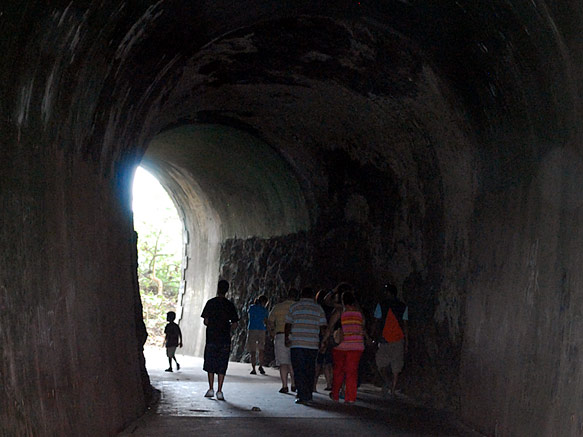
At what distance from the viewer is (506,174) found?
29.5 feet

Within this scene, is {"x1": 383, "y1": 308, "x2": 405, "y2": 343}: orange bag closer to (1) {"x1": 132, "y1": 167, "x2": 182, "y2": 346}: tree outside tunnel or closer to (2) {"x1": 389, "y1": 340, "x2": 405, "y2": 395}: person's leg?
(2) {"x1": 389, "y1": 340, "x2": 405, "y2": 395}: person's leg

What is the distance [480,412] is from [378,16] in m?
4.37

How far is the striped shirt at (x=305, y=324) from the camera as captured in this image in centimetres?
1153

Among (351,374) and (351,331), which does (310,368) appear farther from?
(351,331)

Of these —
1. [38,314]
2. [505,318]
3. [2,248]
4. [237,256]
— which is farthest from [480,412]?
[237,256]

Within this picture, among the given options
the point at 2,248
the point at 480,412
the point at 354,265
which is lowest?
the point at 480,412

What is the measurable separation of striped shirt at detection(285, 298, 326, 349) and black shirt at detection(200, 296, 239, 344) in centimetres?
80

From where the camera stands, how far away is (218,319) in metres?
11.6

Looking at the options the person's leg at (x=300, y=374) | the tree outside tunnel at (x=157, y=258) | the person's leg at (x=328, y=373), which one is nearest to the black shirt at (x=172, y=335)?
the person's leg at (x=328, y=373)

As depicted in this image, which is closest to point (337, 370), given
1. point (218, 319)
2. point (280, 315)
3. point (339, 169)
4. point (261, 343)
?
point (218, 319)

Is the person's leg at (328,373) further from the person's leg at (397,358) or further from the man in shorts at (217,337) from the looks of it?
the man in shorts at (217,337)

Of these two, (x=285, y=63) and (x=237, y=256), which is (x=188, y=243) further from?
(x=285, y=63)

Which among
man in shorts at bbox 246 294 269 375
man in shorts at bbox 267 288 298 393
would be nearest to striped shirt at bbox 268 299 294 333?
man in shorts at bbox 267 288 298 393

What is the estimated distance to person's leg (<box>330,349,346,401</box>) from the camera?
1133 centimetres
